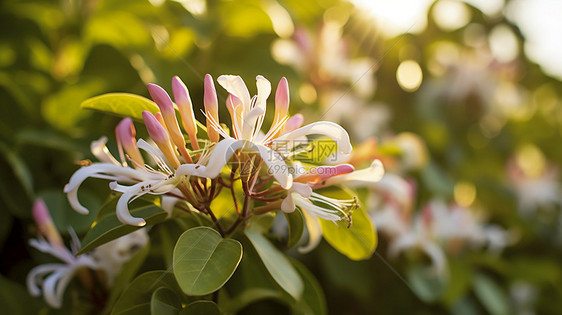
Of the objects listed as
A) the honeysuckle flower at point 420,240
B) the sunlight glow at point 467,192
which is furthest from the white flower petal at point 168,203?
the sunlight glow at point 467,192

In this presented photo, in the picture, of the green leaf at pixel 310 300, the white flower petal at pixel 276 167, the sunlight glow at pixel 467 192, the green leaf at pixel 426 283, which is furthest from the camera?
the sunlight glow at pixel 467 192

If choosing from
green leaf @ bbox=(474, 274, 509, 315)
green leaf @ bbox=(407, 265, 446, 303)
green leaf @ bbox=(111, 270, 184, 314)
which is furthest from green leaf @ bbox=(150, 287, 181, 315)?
green leaf @ bbox=(474, 274, 509, 315)

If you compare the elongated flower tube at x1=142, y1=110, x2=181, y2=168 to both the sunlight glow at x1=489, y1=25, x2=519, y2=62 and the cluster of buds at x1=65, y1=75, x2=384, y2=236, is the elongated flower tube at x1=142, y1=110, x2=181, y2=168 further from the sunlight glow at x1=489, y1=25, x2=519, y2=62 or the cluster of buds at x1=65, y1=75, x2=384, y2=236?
the sunlight glow at x1=489, y1=25, x2=519, y2=62

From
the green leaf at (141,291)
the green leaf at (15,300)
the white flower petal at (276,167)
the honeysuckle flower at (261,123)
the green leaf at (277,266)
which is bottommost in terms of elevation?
the green leaf at (15,300)

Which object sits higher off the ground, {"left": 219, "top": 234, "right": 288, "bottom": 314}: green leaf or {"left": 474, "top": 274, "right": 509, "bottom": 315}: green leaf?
{"left": 219, "top": 234, "right": 288, "bottom": 314}: green leaf

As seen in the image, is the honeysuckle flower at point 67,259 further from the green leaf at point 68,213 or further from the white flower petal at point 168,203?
the white flower petal at point 168,203

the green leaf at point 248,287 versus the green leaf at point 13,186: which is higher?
the green leaf at point 13,186

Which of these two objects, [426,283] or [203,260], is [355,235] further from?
[426,283]
